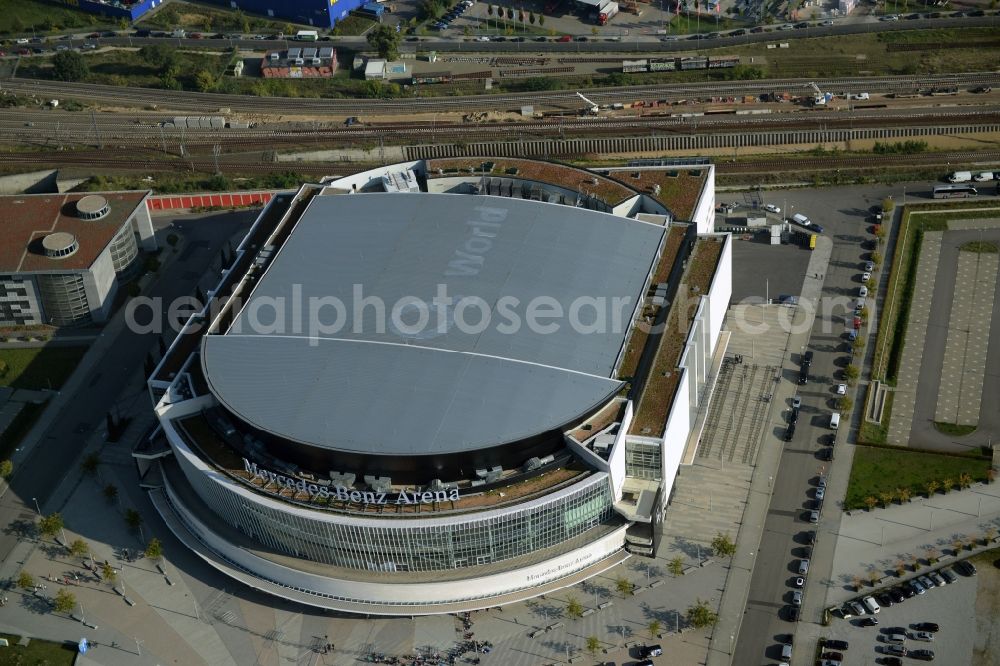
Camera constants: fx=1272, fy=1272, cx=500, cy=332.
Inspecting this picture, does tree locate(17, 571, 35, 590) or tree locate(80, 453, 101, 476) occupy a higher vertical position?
tree locate(80, 453, 101, 476)

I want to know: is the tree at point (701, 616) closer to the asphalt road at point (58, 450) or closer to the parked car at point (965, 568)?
the parked car at point (965, 568)

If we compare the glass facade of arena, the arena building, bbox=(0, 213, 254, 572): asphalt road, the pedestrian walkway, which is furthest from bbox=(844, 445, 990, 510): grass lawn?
bbox=(0, 213, 254, 572): asphalt road

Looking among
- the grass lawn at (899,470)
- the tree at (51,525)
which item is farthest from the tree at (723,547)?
the tree at (51,525)

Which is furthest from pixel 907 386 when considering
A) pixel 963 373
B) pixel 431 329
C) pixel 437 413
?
pixel 437 413

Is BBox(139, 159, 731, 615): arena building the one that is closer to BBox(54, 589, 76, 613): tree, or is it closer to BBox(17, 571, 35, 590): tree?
BBox(54, 589, 76, 613): tree

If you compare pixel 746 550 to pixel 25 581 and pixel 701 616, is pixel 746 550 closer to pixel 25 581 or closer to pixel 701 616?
pixel 701 616

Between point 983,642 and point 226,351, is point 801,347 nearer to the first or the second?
point 983,642
